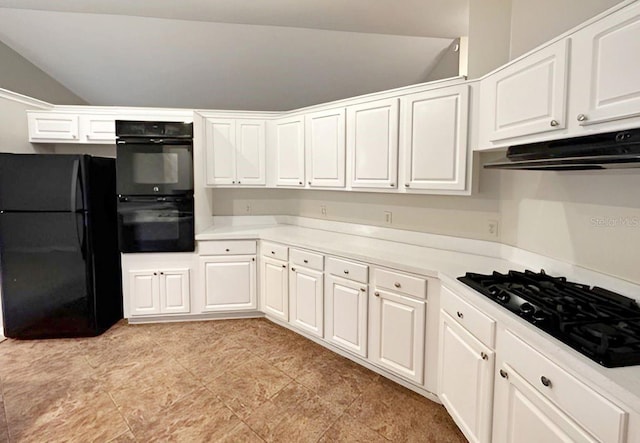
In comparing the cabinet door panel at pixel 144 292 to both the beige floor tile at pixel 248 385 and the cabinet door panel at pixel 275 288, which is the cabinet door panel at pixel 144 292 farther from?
the beige floor tile at pixel 248 385

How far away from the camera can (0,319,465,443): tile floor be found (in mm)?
2188

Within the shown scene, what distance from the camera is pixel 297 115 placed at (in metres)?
3.62

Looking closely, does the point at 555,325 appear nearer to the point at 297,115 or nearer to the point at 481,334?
the point at 481,334

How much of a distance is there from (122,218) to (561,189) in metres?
3.63

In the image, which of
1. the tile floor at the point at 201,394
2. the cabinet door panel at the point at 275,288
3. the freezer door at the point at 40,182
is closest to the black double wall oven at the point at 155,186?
the freezer door at the point at 40,182

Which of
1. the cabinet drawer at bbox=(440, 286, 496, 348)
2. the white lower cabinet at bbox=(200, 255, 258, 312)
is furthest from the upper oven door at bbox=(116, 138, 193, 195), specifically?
the cabinet drawer at bbox=(440, 286, 496, 348)

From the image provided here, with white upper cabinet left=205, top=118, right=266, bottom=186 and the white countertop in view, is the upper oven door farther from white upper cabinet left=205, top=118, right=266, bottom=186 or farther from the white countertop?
the white countertop

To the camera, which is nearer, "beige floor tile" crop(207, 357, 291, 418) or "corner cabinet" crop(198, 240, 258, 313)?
"beige floor tile" crop(207, 357, 291, 418)

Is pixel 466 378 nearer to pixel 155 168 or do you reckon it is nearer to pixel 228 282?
pixel 228 282

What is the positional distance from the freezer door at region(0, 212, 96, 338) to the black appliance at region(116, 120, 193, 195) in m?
0.57

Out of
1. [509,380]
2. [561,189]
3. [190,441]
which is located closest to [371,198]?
[561,189]

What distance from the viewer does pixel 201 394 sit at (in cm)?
256

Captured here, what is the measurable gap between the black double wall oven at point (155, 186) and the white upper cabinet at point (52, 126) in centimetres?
71

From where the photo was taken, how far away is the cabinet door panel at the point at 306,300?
3129 mm
